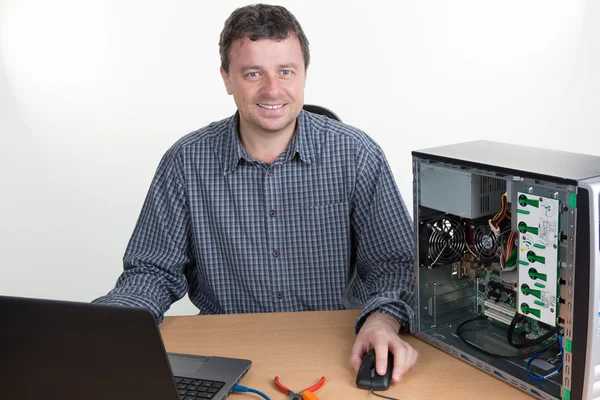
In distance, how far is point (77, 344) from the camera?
3.37 ft

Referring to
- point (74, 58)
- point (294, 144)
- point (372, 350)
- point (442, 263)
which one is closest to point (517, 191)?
point (442, 263)

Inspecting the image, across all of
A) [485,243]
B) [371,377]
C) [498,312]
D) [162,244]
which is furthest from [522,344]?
[162,244]

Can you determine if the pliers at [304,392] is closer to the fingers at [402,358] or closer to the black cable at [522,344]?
the fingers at [402,358]

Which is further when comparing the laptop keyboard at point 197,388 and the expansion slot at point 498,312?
the expansion slot at point 498,312

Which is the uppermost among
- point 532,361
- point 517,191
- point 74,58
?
point 74,58

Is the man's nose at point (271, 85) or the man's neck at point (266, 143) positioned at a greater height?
the man's nose at point (271, 85)

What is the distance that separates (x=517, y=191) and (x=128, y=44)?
255 centimetres

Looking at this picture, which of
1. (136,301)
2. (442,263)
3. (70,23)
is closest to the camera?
(442,263)

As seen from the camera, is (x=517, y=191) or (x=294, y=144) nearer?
(x=517, y=191)

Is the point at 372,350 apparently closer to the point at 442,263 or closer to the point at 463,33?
the point at 442,263

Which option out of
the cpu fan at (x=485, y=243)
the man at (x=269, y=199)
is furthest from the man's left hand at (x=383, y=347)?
the man at (x=269, y=199)

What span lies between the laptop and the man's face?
0.87 meters

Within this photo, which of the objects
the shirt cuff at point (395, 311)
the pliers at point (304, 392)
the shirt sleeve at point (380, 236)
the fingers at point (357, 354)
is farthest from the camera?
the shirt sleeve at point (380, 236)

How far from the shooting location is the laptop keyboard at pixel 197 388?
124 cm
